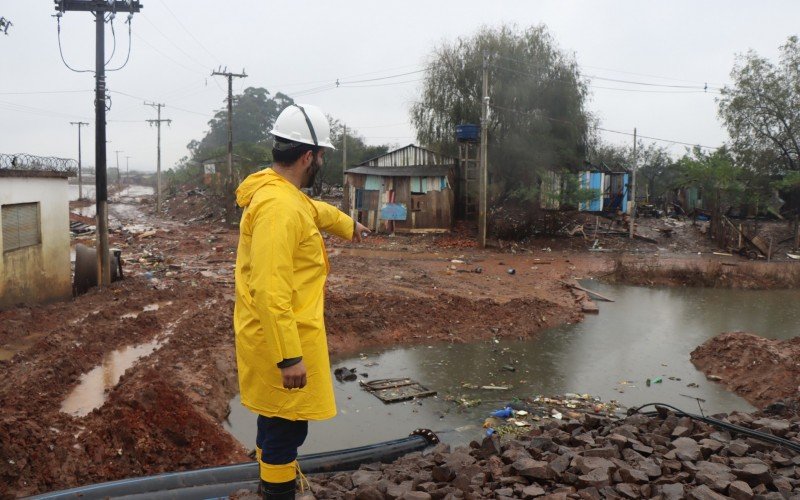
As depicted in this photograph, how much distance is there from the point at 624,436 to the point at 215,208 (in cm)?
3101

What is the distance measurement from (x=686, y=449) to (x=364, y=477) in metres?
2.41

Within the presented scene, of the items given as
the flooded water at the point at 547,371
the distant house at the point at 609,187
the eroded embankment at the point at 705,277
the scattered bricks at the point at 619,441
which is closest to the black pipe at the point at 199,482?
the flooded water at the point at 547,371

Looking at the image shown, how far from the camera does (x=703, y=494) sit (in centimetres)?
356

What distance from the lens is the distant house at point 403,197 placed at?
24500mm

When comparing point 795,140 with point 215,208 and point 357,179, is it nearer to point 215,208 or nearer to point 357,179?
point 357,179

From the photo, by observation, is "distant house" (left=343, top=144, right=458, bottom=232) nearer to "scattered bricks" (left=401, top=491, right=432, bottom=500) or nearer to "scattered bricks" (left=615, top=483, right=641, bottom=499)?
"scattered bricks" (left=615, top=483, right=641, bottom=499)

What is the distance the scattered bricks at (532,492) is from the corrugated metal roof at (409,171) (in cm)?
2107

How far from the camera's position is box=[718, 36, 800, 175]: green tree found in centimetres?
2223

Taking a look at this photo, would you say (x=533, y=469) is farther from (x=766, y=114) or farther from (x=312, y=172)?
(x=766, y=114)

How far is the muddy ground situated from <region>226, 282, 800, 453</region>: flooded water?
64cm

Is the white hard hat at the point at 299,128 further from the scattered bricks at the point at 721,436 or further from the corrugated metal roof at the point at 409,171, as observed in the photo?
the corrugated metal roof at the point at 409,171

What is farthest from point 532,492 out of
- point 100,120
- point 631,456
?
point 100,120

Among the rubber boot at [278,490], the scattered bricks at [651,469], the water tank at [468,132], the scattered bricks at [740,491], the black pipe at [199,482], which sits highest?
the water tank at [468,132]

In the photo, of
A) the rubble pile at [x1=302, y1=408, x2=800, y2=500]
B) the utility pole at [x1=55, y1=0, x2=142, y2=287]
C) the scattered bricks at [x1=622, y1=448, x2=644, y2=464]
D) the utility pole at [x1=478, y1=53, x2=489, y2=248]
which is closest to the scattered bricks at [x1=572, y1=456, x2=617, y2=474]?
the rubble pile at [x1=302, y1=408, x2=800, y2=500]
